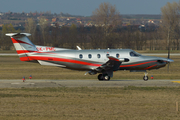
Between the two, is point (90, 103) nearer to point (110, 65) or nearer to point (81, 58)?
point (110, 65)

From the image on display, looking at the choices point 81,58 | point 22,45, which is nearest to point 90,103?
point 81,58

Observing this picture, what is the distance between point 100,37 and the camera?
90500mm

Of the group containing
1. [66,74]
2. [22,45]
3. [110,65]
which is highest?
[22,45]

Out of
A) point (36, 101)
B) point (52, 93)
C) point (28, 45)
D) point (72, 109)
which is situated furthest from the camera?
point (28, 45)

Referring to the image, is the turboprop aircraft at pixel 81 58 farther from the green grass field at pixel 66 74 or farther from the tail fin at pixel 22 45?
the green grass field at pixel 66 74

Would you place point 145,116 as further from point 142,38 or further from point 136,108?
point 142,38

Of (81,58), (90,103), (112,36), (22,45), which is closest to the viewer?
(90,103)

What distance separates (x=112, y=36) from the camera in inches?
3497

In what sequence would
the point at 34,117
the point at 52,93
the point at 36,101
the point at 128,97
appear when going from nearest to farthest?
the point at 34,117
the point at 36,101
the point at 128,97
the point at 52,93

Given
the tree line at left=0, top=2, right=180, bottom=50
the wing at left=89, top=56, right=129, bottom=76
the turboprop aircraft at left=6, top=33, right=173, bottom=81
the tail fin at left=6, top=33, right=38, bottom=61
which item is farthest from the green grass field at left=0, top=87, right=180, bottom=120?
the tree line at left=0, top=2, right=180, bottom=50

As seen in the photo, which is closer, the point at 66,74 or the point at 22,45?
the point at 22,45

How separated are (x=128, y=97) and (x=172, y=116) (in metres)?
5.16

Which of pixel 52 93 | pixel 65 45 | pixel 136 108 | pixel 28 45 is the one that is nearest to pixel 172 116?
pixel 136 108

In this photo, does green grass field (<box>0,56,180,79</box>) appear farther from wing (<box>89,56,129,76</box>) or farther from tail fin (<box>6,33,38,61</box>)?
tail fin (<box>6,33,38,61</box>)
